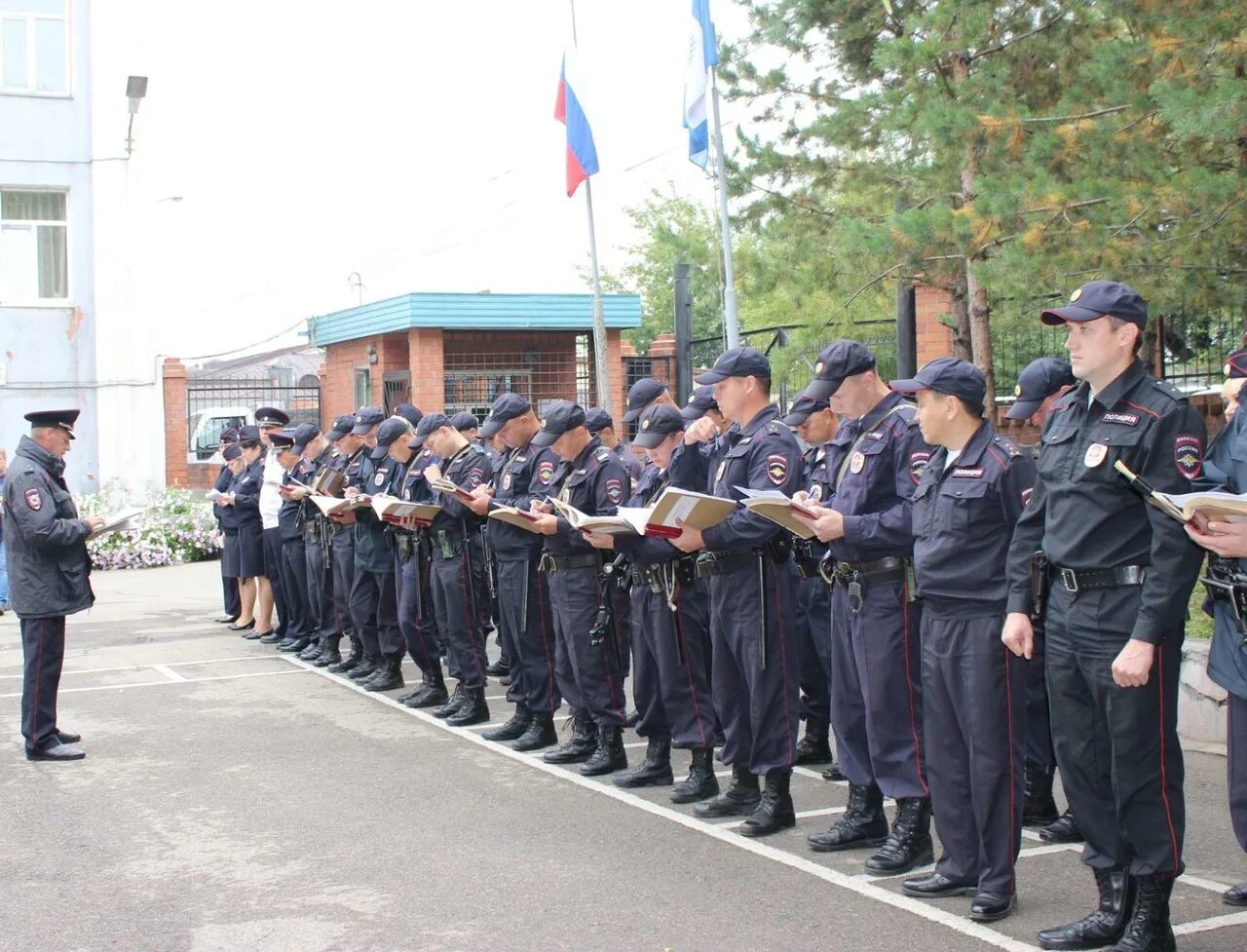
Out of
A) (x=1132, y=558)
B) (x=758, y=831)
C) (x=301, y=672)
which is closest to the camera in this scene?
(x=1132, y=558)

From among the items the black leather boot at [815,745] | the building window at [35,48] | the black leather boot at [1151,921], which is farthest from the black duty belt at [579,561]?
the building window at [35,48]

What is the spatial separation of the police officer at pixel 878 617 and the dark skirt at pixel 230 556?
9.01 meters

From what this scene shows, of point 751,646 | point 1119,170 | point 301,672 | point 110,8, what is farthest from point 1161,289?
point 110,8

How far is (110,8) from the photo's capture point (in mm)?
24109

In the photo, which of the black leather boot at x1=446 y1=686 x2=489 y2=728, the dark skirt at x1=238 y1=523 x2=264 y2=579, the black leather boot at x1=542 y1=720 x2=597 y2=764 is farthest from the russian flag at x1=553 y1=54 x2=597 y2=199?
the black leather boot at x1=542 y1=720 x2=597 y2=764

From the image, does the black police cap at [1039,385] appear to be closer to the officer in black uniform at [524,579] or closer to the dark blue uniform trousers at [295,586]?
the officer in black uniform at [524,579]

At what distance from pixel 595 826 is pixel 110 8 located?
856 inches

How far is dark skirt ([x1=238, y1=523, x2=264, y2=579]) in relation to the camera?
13.5m

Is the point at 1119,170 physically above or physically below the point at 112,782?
above

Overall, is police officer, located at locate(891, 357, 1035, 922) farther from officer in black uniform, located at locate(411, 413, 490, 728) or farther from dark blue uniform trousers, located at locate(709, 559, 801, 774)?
officer in black uniform, located at locate(411, 413, 490, 728)

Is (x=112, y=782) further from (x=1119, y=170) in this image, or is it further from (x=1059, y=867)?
(x=1119, y=170)

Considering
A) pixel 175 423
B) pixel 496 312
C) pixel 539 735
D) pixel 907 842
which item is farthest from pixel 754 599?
pixel 175 423

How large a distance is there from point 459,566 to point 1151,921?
5.24 metres

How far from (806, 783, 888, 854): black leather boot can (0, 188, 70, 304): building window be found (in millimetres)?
22006
